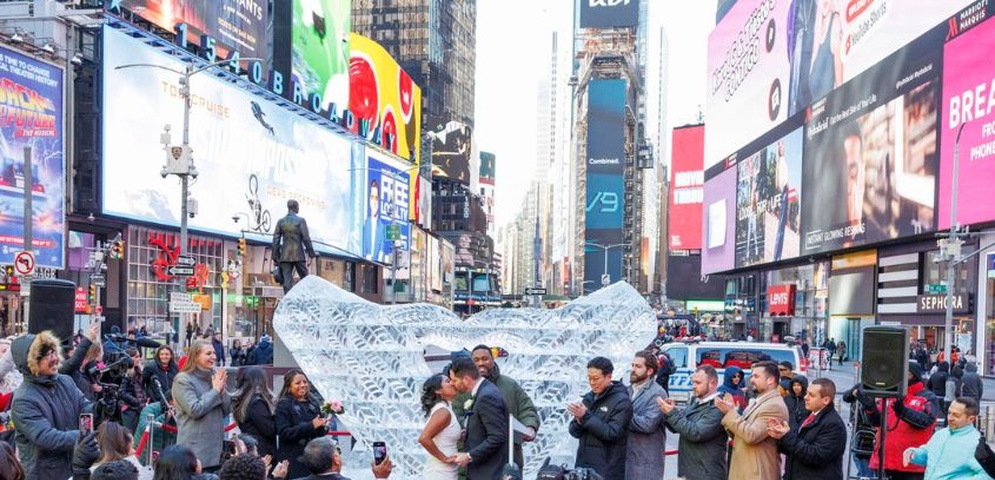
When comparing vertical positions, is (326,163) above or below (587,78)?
below

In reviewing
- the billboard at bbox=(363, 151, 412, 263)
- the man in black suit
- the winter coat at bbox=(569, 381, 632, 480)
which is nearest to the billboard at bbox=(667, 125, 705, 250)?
the billboard at bbox=(363, 151, 412, 263)

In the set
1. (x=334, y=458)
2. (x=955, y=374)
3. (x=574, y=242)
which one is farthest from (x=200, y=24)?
(x=574, y=242)

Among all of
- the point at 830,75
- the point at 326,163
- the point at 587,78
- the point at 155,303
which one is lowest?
the point at 155,303

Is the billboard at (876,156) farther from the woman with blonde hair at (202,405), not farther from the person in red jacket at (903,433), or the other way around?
the woman with blonde hair at (202,405)

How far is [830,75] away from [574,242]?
13708cm

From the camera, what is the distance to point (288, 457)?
349 inches

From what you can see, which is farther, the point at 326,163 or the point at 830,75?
the point at 326,163

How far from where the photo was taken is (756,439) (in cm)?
795

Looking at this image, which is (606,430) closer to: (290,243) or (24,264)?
(290,243)

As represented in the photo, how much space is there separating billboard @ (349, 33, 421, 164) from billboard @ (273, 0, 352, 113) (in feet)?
18.0

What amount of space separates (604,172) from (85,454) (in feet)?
488

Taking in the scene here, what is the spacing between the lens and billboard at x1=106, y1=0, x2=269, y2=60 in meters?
43.3

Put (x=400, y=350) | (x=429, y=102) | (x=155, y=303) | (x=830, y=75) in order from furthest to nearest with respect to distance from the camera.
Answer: (x=429, y=102)
(x=830, y=75)
(x=155, y=303)
(x=400, y=350)

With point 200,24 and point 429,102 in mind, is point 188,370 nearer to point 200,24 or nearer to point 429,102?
A: point 200,24
